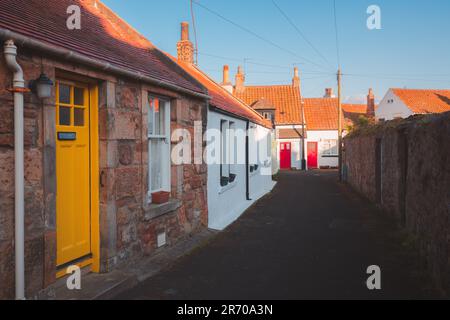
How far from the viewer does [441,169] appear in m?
5.36

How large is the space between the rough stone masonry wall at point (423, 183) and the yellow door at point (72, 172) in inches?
181

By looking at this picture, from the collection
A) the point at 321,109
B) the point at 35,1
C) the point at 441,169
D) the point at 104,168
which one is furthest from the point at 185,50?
the point at 321,109

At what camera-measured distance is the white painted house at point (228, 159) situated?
9.98 metres

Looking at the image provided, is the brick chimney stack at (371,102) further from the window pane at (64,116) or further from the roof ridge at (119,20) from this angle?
the window pane at (64,116)

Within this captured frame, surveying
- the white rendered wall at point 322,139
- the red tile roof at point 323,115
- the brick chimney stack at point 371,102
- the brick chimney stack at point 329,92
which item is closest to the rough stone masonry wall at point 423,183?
the white rendered wall at point 322,139

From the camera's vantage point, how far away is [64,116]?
17.6ft

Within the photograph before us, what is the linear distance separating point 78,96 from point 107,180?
1.21 m

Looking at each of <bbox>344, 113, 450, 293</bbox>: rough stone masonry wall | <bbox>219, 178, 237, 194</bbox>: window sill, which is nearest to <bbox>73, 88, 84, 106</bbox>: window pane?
<bbox>344, 113, 450, 293</bbox>: rough stone masonry wall

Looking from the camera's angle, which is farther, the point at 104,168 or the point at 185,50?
the point at 185,50

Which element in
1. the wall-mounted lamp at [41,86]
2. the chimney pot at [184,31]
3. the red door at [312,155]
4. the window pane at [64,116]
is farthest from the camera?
the red door at [312,155]

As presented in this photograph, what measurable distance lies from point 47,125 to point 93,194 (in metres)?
1.37

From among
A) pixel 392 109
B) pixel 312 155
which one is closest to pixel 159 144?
pixel 312 155

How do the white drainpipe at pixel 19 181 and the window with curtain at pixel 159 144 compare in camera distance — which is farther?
the window with curtain at pixel 159 144
